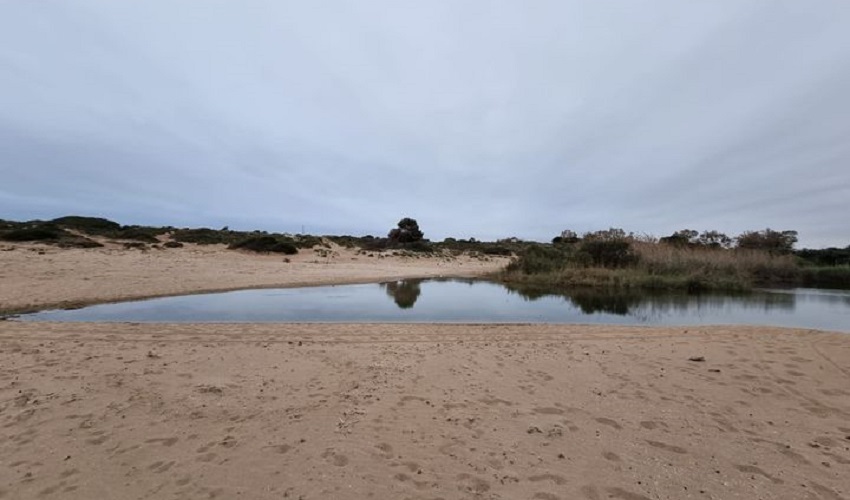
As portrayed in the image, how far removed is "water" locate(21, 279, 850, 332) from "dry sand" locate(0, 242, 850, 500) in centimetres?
235

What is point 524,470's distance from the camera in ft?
11.2

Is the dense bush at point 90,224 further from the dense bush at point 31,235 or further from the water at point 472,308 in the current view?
the water at point 472,308

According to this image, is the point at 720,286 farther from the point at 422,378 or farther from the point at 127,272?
the point at 127,272

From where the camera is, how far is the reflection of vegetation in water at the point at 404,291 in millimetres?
13859

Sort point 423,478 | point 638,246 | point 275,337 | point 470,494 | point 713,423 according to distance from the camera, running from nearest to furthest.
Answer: point 470,494 < point 423,478 < point 713,423 < point 275,337 < point 638,246

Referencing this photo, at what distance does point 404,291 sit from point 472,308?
14.5ft

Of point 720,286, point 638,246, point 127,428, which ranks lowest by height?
point 127,428

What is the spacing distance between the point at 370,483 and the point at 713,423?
3.38 metres

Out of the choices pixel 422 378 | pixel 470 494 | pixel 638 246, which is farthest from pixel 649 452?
pixel 638 246

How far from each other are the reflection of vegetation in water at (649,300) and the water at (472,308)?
1.2 inches

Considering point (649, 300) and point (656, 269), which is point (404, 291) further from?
point (656, 269)

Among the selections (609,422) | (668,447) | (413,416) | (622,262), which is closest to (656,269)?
(622,262)

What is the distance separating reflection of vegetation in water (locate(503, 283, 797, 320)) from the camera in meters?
→ 13.3

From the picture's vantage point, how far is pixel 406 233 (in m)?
52.5
